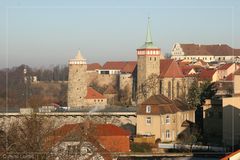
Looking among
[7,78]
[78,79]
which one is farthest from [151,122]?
[7,78]

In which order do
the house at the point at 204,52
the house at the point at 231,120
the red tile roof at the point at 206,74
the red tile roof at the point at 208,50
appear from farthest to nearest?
the red tile roof at the point at 208,50 → the house at the point at 204,52 → the red tile roof at the point at 206,74 → the house at the point at 231,120

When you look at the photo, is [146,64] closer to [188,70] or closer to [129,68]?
[188,70]

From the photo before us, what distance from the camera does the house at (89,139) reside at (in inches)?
709

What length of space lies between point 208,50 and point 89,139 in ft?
263

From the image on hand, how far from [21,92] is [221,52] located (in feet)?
130

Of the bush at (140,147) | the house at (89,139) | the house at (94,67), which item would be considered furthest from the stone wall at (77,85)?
the house at (94,67)

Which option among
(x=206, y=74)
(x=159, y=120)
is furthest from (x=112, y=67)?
(x=159, y=120)

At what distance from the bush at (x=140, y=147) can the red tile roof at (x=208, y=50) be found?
67.0m

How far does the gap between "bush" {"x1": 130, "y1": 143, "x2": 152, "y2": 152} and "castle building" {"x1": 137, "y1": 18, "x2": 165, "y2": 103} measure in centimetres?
2412

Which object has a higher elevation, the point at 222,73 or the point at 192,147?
the point at 222,73

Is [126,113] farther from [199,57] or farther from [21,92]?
[199,57]

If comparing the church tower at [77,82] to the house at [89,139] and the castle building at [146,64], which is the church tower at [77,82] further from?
the house at [89,139]

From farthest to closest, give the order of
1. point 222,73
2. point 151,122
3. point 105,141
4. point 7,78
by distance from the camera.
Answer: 1. point 7,78
2. point 222,73
3. point 151,122
4. point 105,141

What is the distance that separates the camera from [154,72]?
54500 millimetres
